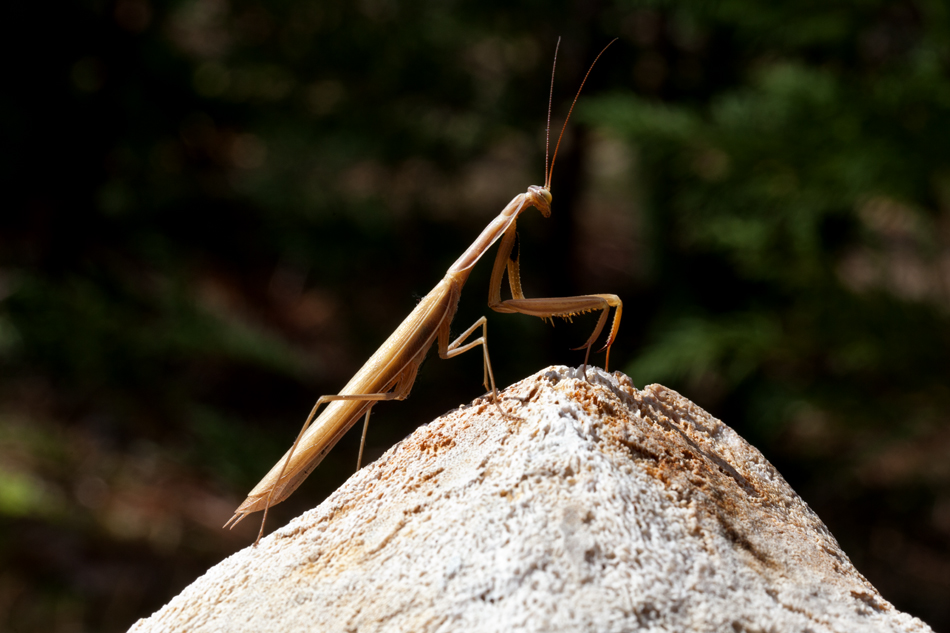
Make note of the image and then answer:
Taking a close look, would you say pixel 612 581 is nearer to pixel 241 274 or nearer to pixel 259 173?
pixel 259 173

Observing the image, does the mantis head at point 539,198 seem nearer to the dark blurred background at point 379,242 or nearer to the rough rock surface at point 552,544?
the rough rock surface at point 552,544

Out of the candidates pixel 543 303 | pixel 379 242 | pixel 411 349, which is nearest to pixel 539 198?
pixel 543 303

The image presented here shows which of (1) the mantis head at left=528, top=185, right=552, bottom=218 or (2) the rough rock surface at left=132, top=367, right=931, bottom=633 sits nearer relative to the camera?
(2) the rough rock surface at left=132, top=367, right=931, bottom=633

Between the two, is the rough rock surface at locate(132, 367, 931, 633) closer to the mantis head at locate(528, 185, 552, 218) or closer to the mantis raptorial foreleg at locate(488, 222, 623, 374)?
the mantis raptorial foreleg at locate(488, 222, 623, 374)

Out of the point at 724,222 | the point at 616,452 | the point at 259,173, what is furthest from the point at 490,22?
the point at 616,452

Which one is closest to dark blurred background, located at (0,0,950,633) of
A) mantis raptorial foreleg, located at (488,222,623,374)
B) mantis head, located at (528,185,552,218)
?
mantis head, located at (528,185,552,218)

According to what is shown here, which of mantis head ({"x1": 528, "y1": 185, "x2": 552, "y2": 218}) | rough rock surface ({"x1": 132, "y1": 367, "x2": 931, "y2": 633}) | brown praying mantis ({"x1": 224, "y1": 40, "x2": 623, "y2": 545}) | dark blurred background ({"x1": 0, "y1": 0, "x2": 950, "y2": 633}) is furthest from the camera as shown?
dark blurred background ({"x1": 0, "y1": 0, "x2": 950, "y2": 633})
